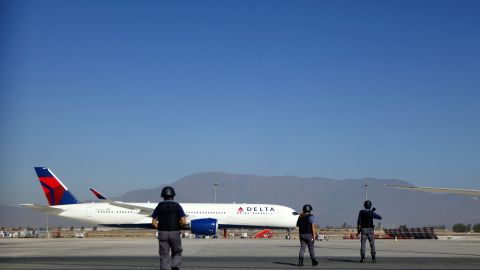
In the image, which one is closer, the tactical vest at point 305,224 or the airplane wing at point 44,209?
the tactical vest at point 305,224

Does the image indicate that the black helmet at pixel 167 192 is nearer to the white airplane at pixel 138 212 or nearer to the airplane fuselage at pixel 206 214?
the white airplane at pixel 138 212

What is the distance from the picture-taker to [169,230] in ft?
32.7

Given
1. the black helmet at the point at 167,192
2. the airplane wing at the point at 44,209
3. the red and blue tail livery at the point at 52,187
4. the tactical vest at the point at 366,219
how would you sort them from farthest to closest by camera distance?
the red and blue tail livery at the point at 52,187 → the airplane wing at the point at 44,209 → the tactical vest at the point at 366,219 → the black helmet at the point at 167,192

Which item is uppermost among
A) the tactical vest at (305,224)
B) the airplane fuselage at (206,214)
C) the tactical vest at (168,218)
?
the tactical vest at (168,218)

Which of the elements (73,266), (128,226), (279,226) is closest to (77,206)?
(128,226)

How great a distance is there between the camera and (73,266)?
43.0 feet

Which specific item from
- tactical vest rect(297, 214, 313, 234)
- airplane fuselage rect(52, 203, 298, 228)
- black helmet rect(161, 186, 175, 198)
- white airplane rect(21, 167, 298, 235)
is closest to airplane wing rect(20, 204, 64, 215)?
white airplane rect(21, 167, 298, 235)

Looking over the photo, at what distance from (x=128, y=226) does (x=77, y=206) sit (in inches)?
201

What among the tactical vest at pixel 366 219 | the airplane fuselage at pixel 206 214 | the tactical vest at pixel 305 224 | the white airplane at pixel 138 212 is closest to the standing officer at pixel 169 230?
the tactical vest at pixel 305 224

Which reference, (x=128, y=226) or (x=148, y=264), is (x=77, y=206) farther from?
(x=148, y=264)

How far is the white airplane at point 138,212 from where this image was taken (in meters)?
46.9

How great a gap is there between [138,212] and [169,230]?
128ft

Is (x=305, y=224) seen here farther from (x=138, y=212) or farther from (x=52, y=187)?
(x=52, y=187)

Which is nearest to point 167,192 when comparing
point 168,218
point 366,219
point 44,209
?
point 168,218
